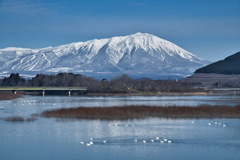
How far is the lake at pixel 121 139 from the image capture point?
24859 mm

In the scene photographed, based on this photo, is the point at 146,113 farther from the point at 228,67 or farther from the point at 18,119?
the point at 228,67

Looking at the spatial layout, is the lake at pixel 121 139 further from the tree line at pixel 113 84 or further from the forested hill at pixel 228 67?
the forested hill at pixel 228 67

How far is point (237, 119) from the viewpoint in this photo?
128ft

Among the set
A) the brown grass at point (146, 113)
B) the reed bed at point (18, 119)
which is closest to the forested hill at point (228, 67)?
the brown grass at point (146, 113)

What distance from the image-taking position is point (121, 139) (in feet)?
95.3

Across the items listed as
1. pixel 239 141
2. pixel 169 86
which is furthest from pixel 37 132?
pixel 169 86

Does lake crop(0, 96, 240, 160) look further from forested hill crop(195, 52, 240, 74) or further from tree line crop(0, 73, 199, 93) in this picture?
forested hill crop(195, 52, 240, 74)

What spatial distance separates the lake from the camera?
24.9 metres

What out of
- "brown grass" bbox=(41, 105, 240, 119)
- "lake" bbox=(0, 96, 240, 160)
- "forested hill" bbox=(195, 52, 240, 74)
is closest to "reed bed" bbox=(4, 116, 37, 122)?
"lake" bbox=(0, 96, 240, 160)

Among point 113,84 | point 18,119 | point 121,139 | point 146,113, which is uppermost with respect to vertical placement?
point 113,84

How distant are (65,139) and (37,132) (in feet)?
9.91

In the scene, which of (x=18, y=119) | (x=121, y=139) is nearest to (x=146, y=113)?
(x=18, y=119)

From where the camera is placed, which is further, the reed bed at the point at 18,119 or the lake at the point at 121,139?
the reed bed at the point at 18,119

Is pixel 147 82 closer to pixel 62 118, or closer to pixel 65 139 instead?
pixel 62 118
